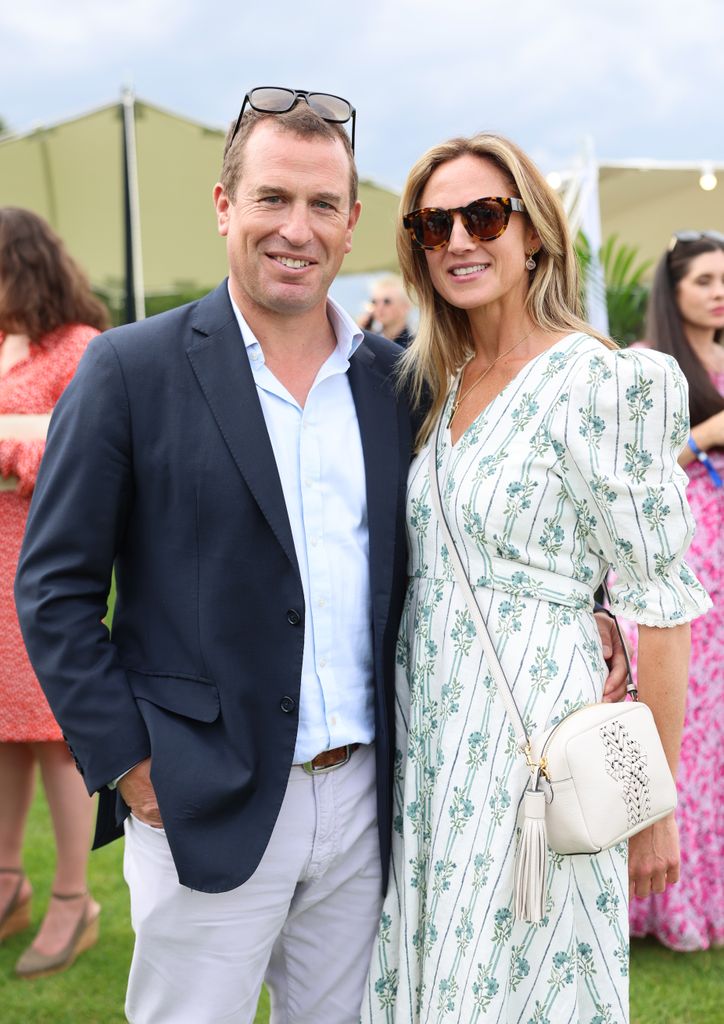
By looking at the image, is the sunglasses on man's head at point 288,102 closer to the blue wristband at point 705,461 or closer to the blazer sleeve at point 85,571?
the blazer sleeve at point 85,571

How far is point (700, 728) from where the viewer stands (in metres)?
3.71

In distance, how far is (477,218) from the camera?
216cm

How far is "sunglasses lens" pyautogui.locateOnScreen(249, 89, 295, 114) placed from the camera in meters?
2.06

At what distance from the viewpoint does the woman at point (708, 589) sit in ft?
11.8

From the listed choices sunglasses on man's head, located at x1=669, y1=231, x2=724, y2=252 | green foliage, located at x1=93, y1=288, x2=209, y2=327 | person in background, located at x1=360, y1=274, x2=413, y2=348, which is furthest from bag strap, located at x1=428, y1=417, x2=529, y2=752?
green foliage, located at x1=93, y1=288, x2=209, y2=327

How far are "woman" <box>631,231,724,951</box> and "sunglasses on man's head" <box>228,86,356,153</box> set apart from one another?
1.93 metres

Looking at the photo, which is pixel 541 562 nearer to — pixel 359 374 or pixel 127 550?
pixel 359 374

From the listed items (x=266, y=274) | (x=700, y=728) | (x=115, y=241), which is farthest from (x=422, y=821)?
(x=115, y=241)

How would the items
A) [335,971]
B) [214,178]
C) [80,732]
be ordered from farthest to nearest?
[214,178] → [335,971] → [80,732]

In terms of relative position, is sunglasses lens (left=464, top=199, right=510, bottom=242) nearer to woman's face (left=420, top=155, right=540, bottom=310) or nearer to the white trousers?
woman's face (left=420, top=155, right=540, bottom=310)

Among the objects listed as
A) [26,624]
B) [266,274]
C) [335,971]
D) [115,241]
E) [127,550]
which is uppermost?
[115,241]

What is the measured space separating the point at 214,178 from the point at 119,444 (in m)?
8.33

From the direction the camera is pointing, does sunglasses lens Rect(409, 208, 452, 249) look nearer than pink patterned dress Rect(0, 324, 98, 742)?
Yes

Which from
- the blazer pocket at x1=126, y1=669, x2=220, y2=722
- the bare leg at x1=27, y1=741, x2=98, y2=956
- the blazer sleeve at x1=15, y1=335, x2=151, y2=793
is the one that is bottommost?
the bare leg at x1=27, y1=741, x2=98, y2=956
